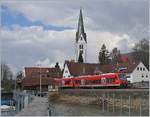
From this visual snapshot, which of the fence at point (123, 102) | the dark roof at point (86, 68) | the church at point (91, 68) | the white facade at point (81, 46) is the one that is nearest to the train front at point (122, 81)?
the fence at point (123, 102)

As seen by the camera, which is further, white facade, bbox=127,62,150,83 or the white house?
the white house

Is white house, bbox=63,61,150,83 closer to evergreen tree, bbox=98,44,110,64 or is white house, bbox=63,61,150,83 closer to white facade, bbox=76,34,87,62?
evergreen tree, bbox=98,44,110,64

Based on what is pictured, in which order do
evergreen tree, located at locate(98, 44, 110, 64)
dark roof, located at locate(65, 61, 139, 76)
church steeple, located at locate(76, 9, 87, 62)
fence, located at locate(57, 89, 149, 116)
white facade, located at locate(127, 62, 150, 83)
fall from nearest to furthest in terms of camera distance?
fence, located at locate(57, 89, 149, 116) < white facade, located at locate(127, 62, 150, 83) < dark roof, located at locate(65, 61, 139, 76) < church steeple, located at locate(76, 9, 87, 62) < evergreen tree, located at locate(98, 44, 110, 64)

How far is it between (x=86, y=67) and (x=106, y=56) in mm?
27821

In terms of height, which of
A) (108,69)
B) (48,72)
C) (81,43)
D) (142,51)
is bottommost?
(108,69)

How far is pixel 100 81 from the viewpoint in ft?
167

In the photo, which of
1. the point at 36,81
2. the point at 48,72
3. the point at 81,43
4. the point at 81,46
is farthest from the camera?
the point at 81,43

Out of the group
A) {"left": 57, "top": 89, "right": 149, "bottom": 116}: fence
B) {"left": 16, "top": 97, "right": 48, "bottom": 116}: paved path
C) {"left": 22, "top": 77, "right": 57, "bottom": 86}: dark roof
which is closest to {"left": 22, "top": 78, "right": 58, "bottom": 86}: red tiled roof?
{"left": 22, "top": 77, "right": 57, "bottom": 86}: dark roof

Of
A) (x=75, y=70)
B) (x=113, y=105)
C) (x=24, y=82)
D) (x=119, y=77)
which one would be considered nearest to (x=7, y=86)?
(x=24, y=82)

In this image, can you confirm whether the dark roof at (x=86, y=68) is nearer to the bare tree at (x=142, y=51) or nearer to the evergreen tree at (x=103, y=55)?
the bare tree at (x=142, y=51)

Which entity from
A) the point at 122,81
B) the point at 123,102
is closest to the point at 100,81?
the point at 122,81

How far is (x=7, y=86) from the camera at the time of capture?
278 ft

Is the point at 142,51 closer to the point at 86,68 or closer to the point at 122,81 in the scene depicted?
the point at 86,68

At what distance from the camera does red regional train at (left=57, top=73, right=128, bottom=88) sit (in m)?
46.2
